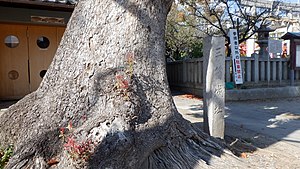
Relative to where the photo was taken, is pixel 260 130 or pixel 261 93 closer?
pixel 260 130

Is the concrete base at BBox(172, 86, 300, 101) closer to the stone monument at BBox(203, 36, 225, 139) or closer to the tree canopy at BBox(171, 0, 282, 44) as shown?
the tree canopy at BBox(171, 0, 282, 44)

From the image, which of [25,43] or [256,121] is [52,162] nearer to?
[256,121]

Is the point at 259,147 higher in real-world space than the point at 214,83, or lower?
lower

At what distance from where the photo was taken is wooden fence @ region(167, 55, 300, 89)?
33.8 ft

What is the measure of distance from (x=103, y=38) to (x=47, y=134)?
122 centimetres

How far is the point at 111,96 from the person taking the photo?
2.85m

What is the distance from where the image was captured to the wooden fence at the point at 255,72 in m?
10.3

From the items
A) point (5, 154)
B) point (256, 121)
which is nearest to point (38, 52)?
point (5, 154)

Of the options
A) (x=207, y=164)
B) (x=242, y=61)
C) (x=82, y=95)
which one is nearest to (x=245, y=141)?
(x=207, y=164)

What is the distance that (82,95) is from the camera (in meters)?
3.07

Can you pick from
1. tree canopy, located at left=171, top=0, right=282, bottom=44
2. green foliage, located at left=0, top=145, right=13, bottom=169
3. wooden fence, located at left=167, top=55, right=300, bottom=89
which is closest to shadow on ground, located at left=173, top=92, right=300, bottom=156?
wooden fence, located at left=167, top=55, right=300, bottom=89

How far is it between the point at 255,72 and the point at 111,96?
8.68 meters

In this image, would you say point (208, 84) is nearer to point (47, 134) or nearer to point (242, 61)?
point (47, 134)

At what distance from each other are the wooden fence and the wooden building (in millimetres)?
5151
